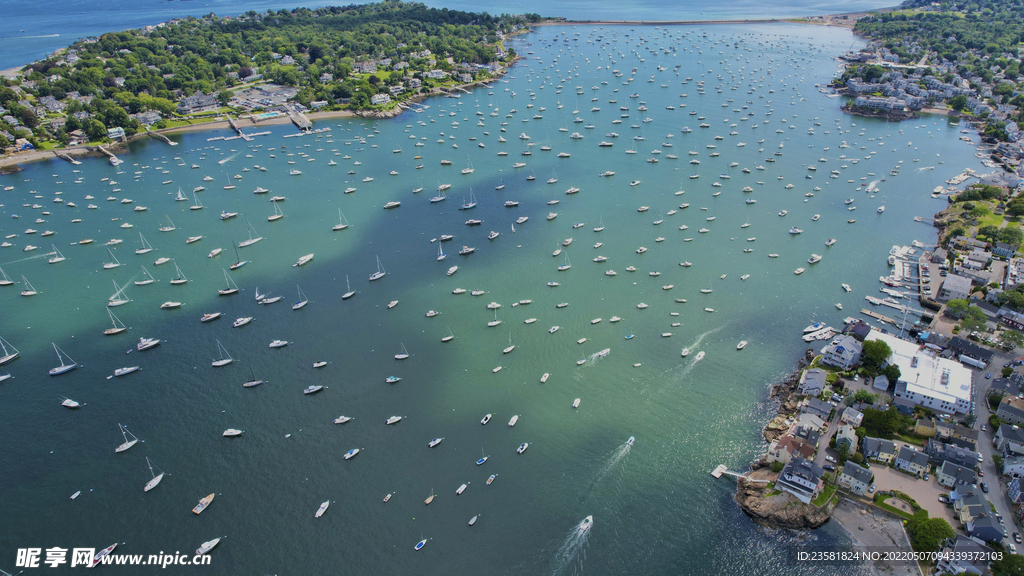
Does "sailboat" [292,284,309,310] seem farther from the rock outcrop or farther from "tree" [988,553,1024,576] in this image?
"tree" [988,553,1024,576]

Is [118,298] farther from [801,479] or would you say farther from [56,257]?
[801,479]

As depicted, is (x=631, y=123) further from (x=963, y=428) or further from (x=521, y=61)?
(x=963, y=428)

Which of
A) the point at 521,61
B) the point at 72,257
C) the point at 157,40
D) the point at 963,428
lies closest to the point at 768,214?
the point at 963,428

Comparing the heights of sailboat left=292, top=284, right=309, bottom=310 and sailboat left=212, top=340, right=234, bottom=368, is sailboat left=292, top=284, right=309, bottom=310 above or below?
above

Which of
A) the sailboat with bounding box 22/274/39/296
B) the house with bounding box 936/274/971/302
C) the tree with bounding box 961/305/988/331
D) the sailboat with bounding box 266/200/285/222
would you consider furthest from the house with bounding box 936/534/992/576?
the sailboat with bounding box 22/274/39/296

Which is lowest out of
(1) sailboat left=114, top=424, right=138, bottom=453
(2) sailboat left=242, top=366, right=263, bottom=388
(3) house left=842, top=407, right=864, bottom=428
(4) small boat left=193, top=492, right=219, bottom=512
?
(4) small boat left=193, top=492, right=219, bottom=512
